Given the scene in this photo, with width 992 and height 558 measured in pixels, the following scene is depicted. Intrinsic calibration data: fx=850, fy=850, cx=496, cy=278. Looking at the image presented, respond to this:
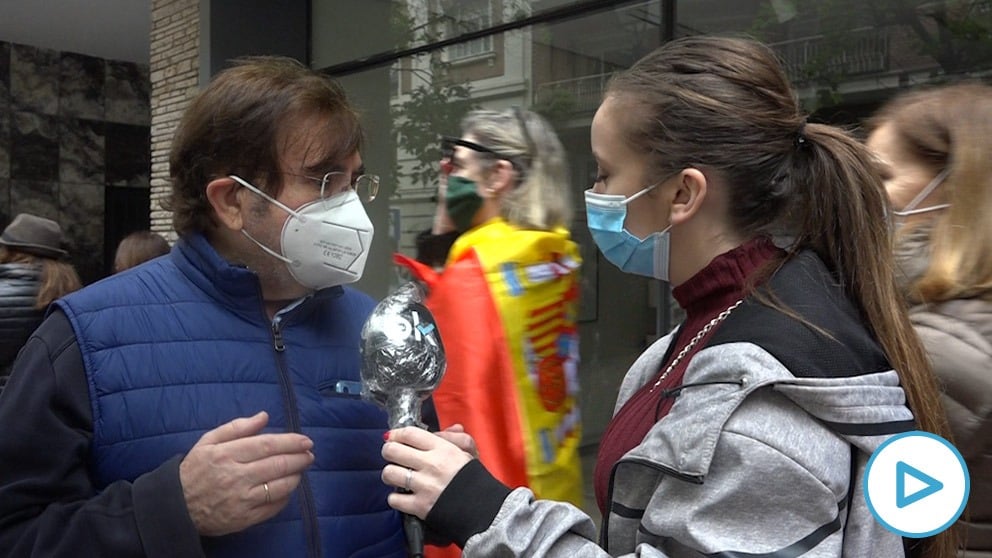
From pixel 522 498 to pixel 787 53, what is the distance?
14.0 ft

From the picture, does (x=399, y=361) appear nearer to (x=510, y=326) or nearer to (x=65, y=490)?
(x=65, y=490)

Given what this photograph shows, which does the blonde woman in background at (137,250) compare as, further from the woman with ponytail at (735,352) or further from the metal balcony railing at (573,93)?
the woman with ponytail at (735,352)

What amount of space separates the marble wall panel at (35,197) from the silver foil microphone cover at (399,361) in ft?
40.6

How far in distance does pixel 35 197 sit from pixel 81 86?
6.05ft

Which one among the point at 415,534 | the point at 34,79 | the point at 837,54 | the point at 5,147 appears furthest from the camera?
the point at 34,79

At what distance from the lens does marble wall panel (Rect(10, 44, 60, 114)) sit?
39.7 feet

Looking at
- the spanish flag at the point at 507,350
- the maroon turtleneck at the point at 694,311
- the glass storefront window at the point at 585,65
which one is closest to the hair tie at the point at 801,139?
the maroon turtleneck at the point at 694,311

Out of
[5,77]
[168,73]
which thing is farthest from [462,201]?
[5,77]

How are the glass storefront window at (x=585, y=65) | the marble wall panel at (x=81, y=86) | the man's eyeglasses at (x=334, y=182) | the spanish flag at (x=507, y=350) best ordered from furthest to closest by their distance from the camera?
the marble wall panel at (x=81, y=86) → the glass storefront window at (x=585, y=65) → the spanish flag at (x=507, y=350) → the man's eyeglasses at (x=334, y=182)

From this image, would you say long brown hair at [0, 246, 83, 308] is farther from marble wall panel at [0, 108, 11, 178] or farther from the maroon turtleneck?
marble wall panel at [0, 108, 11, 178]

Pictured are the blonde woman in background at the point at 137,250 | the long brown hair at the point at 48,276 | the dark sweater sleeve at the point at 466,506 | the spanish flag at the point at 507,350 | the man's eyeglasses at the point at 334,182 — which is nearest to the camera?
the dark sweater sleeve at the point at 466,506

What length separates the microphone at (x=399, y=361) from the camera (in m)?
1.53

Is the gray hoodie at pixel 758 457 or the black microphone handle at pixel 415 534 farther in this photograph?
the black microphone handle at pixel 415 534

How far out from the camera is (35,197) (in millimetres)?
12352
